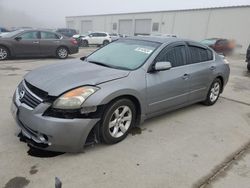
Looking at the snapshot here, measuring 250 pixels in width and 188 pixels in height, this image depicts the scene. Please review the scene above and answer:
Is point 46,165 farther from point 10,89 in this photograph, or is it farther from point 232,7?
point 232,7

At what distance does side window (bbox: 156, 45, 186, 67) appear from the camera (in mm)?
4130

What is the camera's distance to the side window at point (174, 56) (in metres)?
4.13

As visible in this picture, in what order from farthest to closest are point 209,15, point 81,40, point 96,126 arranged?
point 209,15 → point 81,40 → point 96,126

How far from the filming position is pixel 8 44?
10.4 meters

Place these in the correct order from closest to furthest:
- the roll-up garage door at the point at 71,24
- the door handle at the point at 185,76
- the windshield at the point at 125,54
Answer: the windshield at the point at 125,54, the door handle at the point at 185,76, the roll-up garage door at the point at 71,24

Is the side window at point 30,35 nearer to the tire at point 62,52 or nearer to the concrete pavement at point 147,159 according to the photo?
the tire at point 62,52

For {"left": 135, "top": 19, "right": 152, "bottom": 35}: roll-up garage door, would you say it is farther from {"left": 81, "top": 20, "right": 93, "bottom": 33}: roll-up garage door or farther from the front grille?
the front grille

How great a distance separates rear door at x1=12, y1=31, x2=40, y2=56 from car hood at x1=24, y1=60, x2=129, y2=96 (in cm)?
766

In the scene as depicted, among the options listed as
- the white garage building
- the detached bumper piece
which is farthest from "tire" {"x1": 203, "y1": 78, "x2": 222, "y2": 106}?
the white garage building

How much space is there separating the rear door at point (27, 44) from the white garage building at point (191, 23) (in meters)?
18.4

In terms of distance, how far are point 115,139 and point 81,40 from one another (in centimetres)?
1966

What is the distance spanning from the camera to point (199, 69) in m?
4.85

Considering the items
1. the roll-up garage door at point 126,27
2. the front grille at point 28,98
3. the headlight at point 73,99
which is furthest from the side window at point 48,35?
the roll-up garage door at point 126,27

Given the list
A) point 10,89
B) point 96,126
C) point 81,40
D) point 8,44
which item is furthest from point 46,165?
point 81,40
